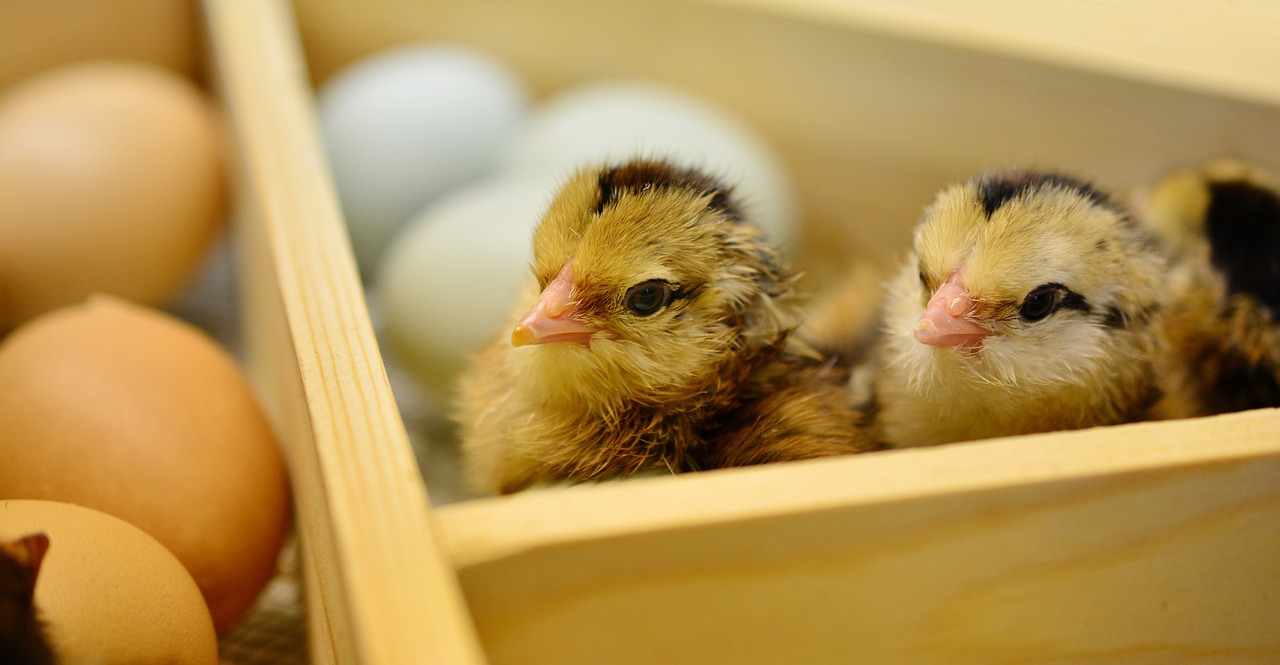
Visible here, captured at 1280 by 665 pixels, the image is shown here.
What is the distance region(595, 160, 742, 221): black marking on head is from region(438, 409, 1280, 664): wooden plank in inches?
9.9

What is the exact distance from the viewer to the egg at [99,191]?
1140 mm

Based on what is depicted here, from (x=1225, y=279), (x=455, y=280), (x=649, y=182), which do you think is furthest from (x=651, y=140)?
(x=1225, y=279)

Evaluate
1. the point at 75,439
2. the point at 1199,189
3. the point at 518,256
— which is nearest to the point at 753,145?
the point at 518,256

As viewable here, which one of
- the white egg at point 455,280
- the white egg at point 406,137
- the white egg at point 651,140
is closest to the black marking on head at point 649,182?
the white egg at point 455,280

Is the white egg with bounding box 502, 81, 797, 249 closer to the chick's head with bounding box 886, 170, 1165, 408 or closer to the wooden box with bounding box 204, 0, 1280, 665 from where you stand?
the wooden box with bounding box 204, 0, 1280, 665

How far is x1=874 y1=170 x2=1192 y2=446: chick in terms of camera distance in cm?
69

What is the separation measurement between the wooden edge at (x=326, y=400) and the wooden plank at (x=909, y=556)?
3 cm

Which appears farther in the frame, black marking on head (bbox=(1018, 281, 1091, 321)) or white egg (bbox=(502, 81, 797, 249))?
white egg (bbox=(502, 81, 797, 249))

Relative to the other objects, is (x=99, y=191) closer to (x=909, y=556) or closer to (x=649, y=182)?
(x=649, y=182)

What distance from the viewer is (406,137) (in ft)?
4.33

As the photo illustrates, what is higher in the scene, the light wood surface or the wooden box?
the light wood surface

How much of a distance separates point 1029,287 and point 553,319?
35 cm

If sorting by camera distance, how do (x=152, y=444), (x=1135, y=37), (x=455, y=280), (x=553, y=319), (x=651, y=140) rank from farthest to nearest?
1. (x=651, y=140)
2. (x=455, y=280)
3. (x=1135, y=37)
4. (x=152, y=444)
5. (x=553, y=319)

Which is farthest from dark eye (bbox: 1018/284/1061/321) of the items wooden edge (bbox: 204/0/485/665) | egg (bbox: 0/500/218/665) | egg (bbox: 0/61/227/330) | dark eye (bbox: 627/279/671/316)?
egg (bbox: 0/61/227/330)
